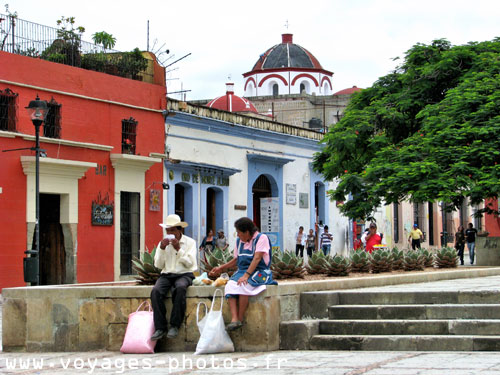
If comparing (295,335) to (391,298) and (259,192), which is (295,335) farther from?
(259,192)

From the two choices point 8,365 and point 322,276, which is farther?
point 322,276

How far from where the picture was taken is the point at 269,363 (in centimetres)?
906

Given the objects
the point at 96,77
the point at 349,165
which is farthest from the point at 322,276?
the point at 349,165

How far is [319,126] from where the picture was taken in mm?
45500

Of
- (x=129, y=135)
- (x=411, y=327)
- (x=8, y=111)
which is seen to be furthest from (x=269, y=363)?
(x=129, y=135)

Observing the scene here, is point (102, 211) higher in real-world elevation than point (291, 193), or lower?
lower

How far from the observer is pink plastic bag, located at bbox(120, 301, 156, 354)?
10.3 meters

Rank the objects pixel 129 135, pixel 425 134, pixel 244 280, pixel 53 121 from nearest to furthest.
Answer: pixel 244 280 < pixel 53 121 < pixel 425 134 < pixel 129 135

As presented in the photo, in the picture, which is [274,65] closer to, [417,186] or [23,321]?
[417,186]

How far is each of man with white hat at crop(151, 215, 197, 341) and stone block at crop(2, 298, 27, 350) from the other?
183 cm

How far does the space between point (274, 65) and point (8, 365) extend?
178 ft

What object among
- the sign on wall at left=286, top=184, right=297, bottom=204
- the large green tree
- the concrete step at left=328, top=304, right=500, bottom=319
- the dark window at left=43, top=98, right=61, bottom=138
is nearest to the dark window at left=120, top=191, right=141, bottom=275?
the dark window at left=43, top=98, right=61, bottom=138

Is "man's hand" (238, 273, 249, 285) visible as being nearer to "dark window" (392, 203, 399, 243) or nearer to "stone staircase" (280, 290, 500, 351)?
"stone staircase" (280, 290, 500, 351)

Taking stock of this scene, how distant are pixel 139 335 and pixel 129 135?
1469 cm
